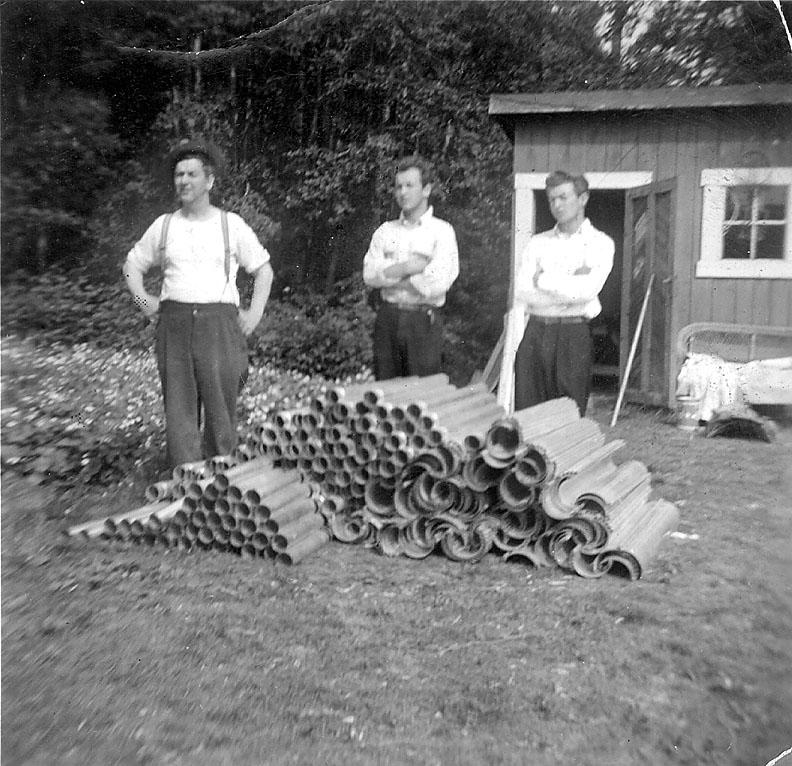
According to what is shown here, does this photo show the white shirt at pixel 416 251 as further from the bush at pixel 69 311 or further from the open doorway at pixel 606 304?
the bush at pixel 69 311

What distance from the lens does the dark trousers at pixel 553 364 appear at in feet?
18.0

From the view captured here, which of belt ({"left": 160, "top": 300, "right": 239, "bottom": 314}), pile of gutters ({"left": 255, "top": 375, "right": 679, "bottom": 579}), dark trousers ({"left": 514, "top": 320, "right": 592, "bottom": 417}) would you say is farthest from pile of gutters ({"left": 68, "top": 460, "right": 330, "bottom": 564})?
dark trousers ({"left": 514, "top": 320, "right": 592, "bottom": 417})

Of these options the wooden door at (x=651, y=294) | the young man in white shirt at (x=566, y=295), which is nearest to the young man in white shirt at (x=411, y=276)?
the young man in white shirt at (x=566, y=295)

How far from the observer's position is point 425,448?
15.0 ft

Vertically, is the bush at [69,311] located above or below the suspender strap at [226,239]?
below

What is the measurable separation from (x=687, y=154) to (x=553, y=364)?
1636 mm

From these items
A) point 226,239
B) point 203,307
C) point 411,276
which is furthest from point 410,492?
point 226,239

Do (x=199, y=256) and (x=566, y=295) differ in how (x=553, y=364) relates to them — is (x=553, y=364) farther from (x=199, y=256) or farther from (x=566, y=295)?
(x=199, y=256)

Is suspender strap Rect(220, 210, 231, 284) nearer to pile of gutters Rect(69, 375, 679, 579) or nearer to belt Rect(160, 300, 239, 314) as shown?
belt Rect(160, 300, 239, 314)

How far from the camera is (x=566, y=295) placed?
5504 millimetres

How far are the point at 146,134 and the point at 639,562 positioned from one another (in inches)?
114

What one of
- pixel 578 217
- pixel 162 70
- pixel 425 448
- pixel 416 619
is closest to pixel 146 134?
pixel 162 70

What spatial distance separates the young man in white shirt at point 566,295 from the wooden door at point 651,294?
0.46m

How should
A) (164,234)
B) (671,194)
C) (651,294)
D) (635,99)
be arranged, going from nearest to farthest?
(635,99), (164,234), (671,194), (651,294)
